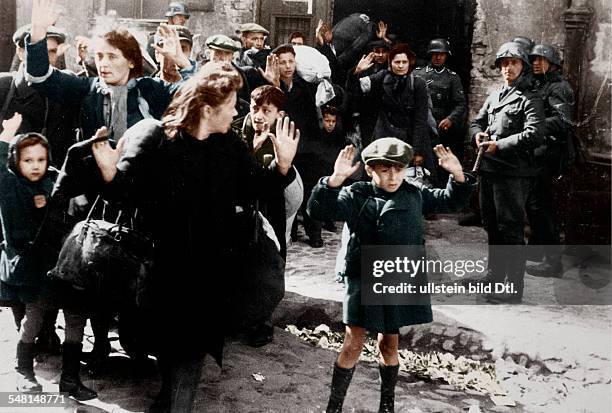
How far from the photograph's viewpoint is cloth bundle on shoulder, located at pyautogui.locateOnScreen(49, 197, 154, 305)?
216 centimetres

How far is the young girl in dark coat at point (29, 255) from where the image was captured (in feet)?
8.05

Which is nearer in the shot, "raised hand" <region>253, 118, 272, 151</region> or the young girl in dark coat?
the young girl in dark coat

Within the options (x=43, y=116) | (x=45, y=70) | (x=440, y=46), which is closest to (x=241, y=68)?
(x=43, y=116)

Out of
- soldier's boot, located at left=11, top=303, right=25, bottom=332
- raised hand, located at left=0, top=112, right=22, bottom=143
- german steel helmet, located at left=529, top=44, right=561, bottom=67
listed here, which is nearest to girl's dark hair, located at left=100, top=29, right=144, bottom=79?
raised hand, located at left=0, top=112, right=22, bottom=143

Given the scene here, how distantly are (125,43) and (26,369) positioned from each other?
4.06 feet

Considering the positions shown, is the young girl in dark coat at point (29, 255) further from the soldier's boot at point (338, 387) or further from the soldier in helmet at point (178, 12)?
the soldier in helmet at point (178, 12)

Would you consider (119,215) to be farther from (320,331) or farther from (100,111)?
(320,331)

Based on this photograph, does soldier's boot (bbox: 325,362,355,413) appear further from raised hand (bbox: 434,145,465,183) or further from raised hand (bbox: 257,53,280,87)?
raised hand (bbox: 257,53,280,87)

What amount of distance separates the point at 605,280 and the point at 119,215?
7.82 feet

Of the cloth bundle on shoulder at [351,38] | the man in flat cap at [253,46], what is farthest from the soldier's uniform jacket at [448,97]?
the man in flat cap at [253,46]

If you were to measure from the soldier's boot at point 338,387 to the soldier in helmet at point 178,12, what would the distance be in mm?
1865

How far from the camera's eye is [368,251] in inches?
92.7

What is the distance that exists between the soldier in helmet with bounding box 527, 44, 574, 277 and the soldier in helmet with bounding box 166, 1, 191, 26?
1794mm

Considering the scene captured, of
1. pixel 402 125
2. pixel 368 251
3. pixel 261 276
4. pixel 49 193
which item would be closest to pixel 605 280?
pixel 402 125
